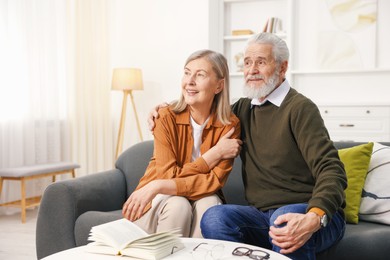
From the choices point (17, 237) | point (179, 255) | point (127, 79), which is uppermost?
point (127, 79)

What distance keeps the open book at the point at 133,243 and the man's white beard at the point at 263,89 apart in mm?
811

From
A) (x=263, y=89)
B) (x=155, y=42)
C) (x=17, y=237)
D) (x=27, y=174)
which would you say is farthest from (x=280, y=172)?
(x=155, y=42)

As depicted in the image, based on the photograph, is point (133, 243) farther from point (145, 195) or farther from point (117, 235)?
point (145, 195)

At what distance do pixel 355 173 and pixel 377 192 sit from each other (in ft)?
0.43

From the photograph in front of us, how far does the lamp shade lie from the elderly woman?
340 centimetres

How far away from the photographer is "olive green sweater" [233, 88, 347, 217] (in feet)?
6.09

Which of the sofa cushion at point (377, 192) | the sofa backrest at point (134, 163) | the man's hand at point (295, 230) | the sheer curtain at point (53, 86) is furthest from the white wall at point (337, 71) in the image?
the man's hand at point (295, 230)

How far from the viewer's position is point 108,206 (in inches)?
103

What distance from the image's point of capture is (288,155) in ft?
6.69

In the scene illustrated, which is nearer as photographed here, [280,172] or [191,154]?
[280,172]

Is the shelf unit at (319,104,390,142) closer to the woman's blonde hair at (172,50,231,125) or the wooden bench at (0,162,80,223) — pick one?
the wooden bench at (0,162,80,223)

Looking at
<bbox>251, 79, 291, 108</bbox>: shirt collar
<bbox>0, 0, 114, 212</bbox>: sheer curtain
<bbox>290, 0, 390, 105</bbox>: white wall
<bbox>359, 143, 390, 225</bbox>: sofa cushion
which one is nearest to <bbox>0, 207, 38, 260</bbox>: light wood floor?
<bbox>0, 0, 114, 212</bbox>: sheer curtain

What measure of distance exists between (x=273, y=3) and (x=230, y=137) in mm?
4174

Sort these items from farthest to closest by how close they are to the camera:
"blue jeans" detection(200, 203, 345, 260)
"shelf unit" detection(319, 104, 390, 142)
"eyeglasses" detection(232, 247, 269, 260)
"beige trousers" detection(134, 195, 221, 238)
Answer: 1. "shelf unit" detection(319, 104, 390, 142)
2. "beige trousers" detection(134, 195, 221, 238)
3. "blue jeans" detection(200, 203, 345, 260)
4. "eyeglasses" detection(232, 247, 269, 260)
